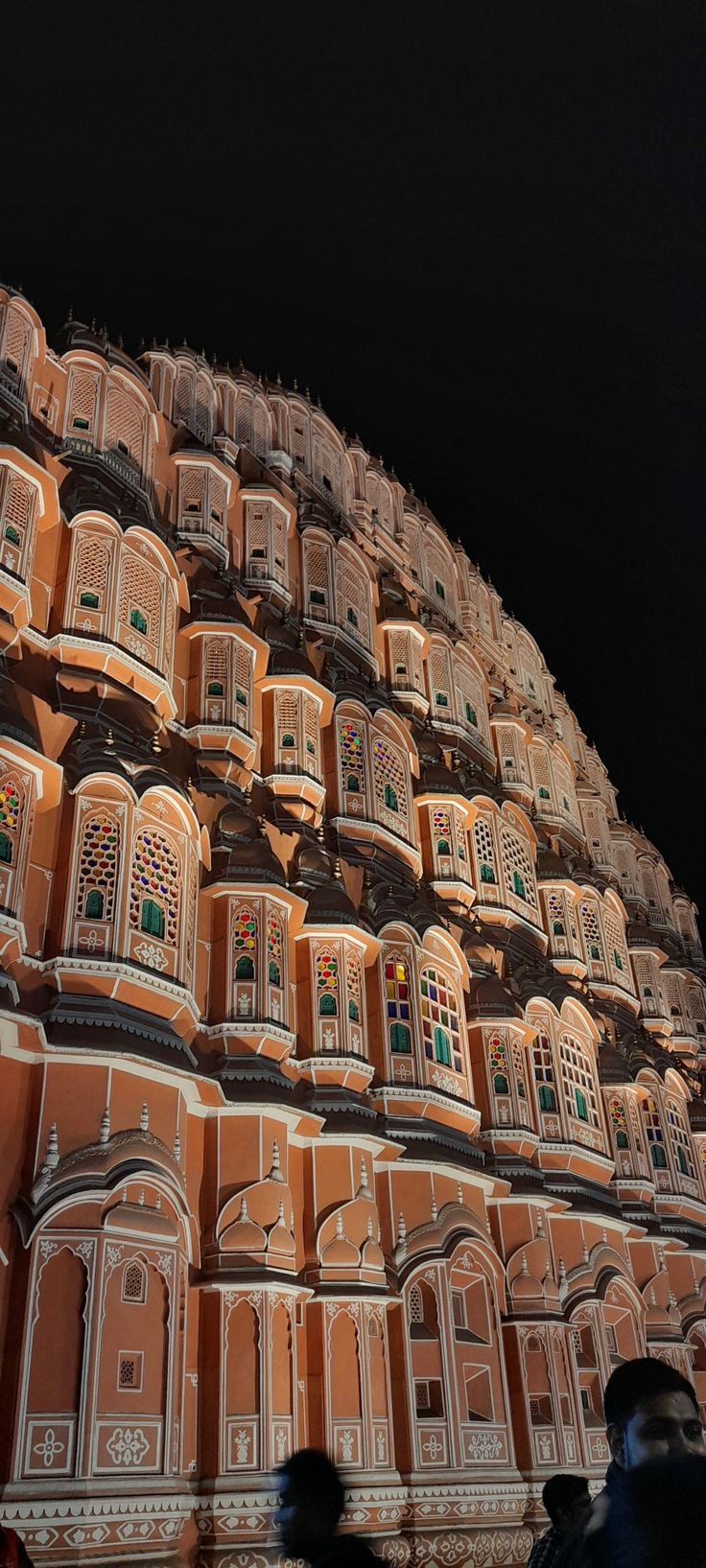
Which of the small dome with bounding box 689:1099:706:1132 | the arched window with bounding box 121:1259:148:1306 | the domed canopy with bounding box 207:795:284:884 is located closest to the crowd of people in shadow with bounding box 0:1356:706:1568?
the arched window with bounding box 121:1259:148:1306

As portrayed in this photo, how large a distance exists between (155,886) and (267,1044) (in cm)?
274

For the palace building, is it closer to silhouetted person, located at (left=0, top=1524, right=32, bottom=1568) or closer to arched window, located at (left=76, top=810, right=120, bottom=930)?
arched window, located at (left=76, top=810, right=120, bottom=930)

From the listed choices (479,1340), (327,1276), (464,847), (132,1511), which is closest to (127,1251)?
(132,1511)

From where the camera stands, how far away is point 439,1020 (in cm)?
1948

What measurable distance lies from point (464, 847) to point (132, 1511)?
14.3 metres

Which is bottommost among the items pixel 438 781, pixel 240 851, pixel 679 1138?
pixel 679 1138

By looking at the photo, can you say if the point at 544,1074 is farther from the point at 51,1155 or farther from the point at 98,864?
the point at 51,1155

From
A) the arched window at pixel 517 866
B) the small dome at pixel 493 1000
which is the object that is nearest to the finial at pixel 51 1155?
the small dome at pixel 493 1000

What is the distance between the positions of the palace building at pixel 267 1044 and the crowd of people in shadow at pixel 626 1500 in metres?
7.92

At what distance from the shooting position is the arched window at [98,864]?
1408cm

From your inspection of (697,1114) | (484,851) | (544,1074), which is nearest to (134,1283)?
(544,1074)

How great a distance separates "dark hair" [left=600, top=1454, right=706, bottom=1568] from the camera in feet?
6.58

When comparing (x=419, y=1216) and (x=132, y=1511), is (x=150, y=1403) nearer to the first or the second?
(x=132, y=1511)

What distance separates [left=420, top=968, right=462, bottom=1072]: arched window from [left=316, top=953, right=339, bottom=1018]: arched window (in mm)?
2159
